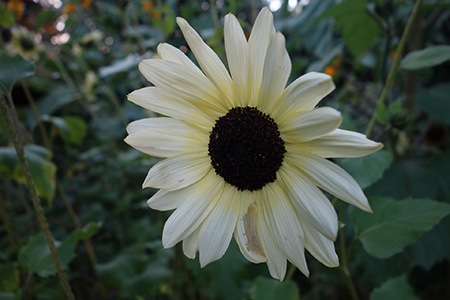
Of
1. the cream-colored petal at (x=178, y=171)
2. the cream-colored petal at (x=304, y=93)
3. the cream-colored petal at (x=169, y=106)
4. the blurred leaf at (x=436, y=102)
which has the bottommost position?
the blurred leaf at (x=436, y=102)

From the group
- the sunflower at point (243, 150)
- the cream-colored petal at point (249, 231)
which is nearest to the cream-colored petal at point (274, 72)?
the sunflower at point (243, 150)

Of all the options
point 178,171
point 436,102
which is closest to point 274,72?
point 178,171

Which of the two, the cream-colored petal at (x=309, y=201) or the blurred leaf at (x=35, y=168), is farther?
the blurred leaf at (x=35, y=168)

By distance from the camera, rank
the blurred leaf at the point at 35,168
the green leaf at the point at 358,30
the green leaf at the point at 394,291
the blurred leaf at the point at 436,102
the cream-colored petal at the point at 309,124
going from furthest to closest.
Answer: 1. the green leaf at the point at 358,30
2. the blurred leaf at the point at 436,102
3. the blurred leaf at the point at 35,168
4. the green leaf at the point at 394,291
5. the cream-colored petal at the point at 309,124

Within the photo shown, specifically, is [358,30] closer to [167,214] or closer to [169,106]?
[167,214]

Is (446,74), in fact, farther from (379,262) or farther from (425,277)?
(379,262)

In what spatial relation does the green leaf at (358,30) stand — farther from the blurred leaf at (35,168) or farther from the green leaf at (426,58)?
the blurred leaf at (35,168)

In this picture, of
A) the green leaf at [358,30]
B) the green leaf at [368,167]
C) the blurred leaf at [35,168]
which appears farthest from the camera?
the green leaf at [358,30]
